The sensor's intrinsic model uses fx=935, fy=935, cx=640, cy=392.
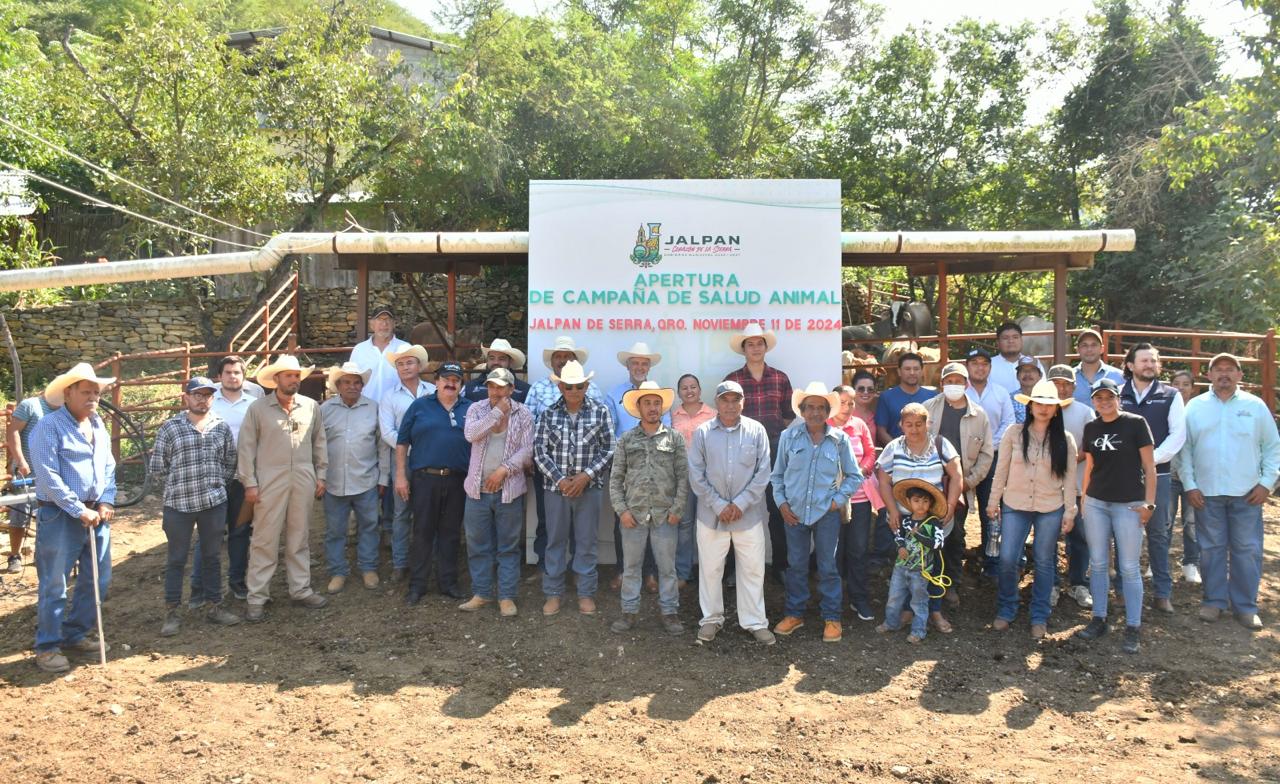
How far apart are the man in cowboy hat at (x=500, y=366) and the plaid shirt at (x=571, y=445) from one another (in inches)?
18.9

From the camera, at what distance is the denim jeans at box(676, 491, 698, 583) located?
21.2ft

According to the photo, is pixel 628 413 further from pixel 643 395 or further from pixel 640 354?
pixel 643 395

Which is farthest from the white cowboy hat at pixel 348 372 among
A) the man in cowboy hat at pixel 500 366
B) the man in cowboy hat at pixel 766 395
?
the man in cowboy hat at pixel 766 395

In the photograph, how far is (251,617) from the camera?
20.9ft

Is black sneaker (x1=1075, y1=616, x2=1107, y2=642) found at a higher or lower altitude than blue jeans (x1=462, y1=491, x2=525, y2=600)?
lower

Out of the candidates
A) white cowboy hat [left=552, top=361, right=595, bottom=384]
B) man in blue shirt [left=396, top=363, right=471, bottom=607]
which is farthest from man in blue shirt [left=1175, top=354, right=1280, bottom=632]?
man in blue shirt [left=396, top=363, right=471, bottom=607]

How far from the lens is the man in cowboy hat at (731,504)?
593 centimetres

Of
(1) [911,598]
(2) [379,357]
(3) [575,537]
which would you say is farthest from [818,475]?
(2) [379,357]

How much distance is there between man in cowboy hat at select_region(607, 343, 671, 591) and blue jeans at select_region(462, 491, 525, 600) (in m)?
0.79

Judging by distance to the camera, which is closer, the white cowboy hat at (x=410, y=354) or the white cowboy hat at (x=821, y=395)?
the white cowboy hat at (x=821, y=395)

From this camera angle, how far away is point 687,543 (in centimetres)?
662

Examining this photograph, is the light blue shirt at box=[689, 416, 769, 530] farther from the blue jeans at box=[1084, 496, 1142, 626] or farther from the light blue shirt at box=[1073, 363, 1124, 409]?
the light blue shirt at box=[1073, 363, 1124, 409]

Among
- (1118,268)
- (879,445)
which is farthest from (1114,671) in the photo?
(1118,268)

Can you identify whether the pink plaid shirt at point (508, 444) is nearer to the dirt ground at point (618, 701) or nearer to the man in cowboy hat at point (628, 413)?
the man in cowboy hat at point (628, 413)
